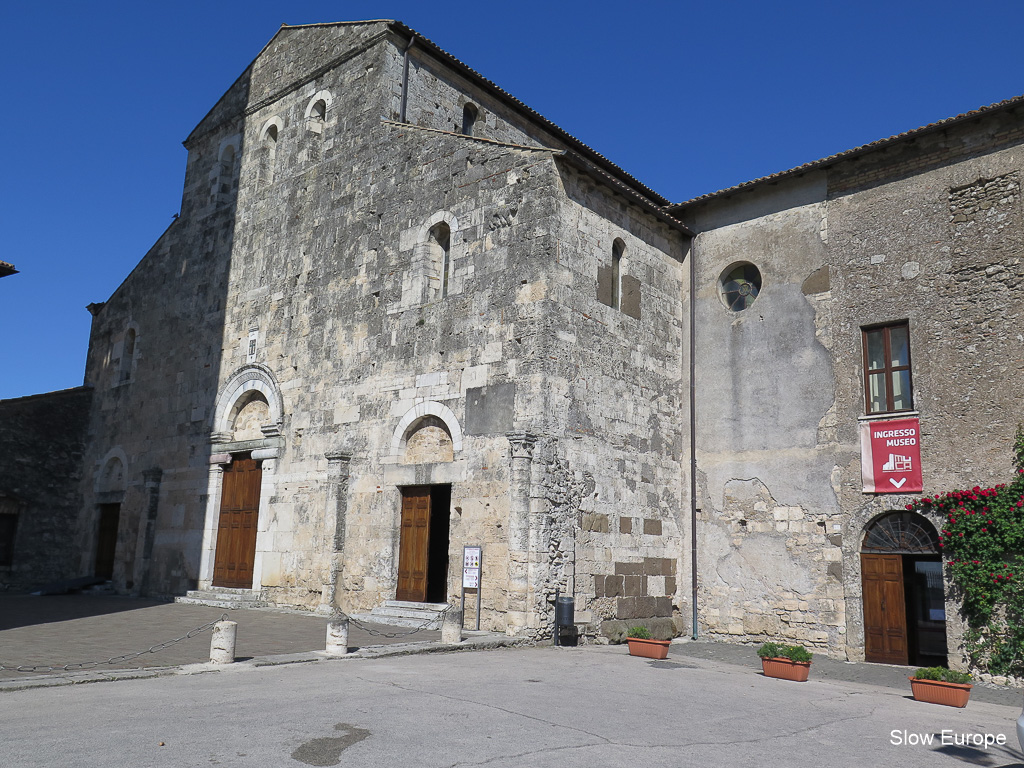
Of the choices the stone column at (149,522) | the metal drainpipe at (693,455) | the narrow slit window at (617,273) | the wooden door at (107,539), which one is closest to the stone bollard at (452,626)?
the metal drainpipe at (693,455)

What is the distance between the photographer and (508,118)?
61.4 ft

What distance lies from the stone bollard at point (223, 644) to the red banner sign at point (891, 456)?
9946mm

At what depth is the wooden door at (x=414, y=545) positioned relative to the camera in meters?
13.8

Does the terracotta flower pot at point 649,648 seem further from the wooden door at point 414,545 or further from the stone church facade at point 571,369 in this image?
the wooden door at point 414,545

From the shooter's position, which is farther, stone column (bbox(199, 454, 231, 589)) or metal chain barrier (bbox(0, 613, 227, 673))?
stone column (bbox(199, 454, 231, 589))

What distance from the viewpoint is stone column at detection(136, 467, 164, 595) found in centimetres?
1883

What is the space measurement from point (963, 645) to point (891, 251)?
6.34 m

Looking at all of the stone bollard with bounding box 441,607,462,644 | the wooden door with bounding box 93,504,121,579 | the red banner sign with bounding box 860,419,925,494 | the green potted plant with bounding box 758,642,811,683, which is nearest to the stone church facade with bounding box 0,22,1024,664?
the red banner sign with bounding box 860,419,925,494

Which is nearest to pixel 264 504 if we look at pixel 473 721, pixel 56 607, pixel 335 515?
pixel 335 515

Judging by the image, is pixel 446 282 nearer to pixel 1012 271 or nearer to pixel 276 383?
pixel 276 383

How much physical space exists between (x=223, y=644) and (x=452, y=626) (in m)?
3.18

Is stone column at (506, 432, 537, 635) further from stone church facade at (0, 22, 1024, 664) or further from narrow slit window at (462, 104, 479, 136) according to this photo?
narrow slit window at (462, 104, 479, 136)

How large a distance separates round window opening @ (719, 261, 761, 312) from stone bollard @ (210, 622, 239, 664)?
10886 millimetres

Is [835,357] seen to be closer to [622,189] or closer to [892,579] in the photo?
[892,579]
